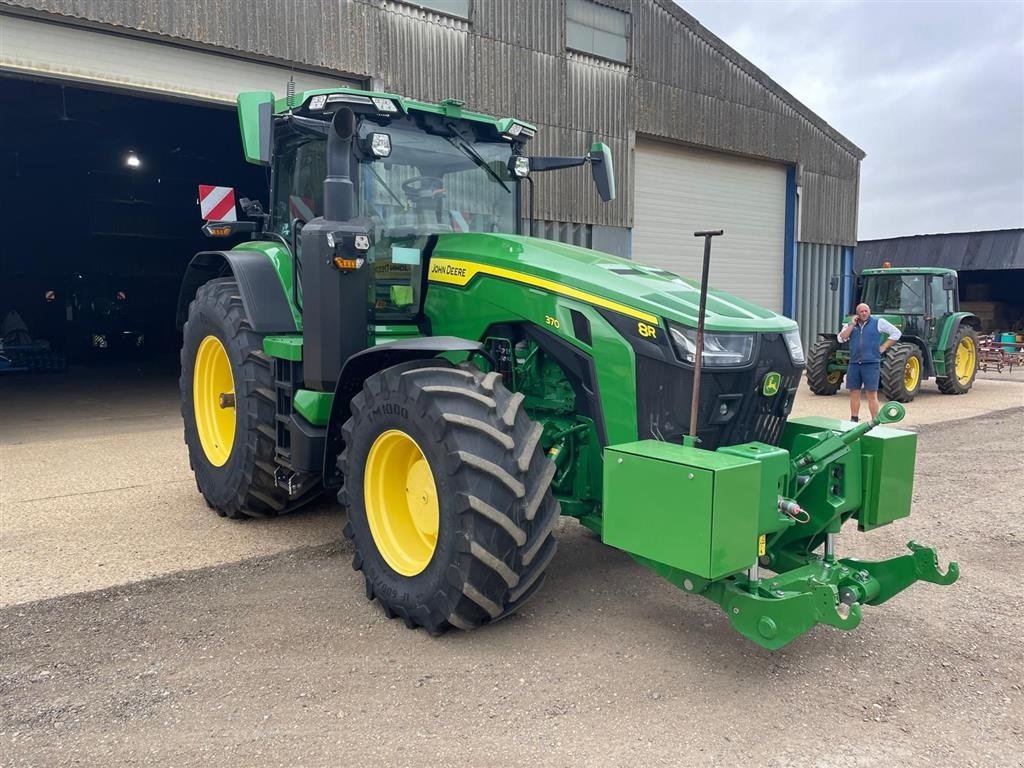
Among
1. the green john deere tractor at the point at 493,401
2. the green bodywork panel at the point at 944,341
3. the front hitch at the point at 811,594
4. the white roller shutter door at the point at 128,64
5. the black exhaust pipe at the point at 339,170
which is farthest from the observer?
the green bodywork panel at the point at 944,341

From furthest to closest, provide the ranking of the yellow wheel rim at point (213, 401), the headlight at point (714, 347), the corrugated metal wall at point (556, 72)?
the corrugated metal wall at point (556, 72) < the yellow wheel rim at point (213, 401) < the headlight at point (714, 347)

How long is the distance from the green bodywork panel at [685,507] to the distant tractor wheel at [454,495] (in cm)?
38

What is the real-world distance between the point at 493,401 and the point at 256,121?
245 cm

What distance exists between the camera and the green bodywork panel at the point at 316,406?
453 centimetres

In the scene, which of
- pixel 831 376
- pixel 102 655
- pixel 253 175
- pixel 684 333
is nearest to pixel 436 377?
pixel 684 333

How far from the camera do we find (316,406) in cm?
454

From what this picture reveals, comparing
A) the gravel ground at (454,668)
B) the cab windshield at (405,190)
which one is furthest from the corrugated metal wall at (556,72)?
the gravel ground at (454,668)

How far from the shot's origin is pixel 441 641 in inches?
145

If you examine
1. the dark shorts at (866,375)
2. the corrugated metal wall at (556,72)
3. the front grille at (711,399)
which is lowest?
the dark shorts at (866,375)

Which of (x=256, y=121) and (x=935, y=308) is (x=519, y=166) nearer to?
(x=256, y=121)

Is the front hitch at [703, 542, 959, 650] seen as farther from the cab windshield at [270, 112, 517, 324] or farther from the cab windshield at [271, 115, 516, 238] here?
the cab windshield at [271, 115, 516, 238]

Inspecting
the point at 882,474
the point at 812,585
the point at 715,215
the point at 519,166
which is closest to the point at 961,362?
the point at 715,215

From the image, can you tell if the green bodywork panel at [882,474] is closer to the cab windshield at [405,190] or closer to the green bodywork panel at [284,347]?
the cab windshield at [405,190]

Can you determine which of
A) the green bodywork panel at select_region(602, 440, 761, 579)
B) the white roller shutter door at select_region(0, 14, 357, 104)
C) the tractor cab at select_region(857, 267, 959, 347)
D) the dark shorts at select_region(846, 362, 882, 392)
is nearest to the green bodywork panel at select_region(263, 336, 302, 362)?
the green bodywork panel at select_region(602, 440, 761, 579)
